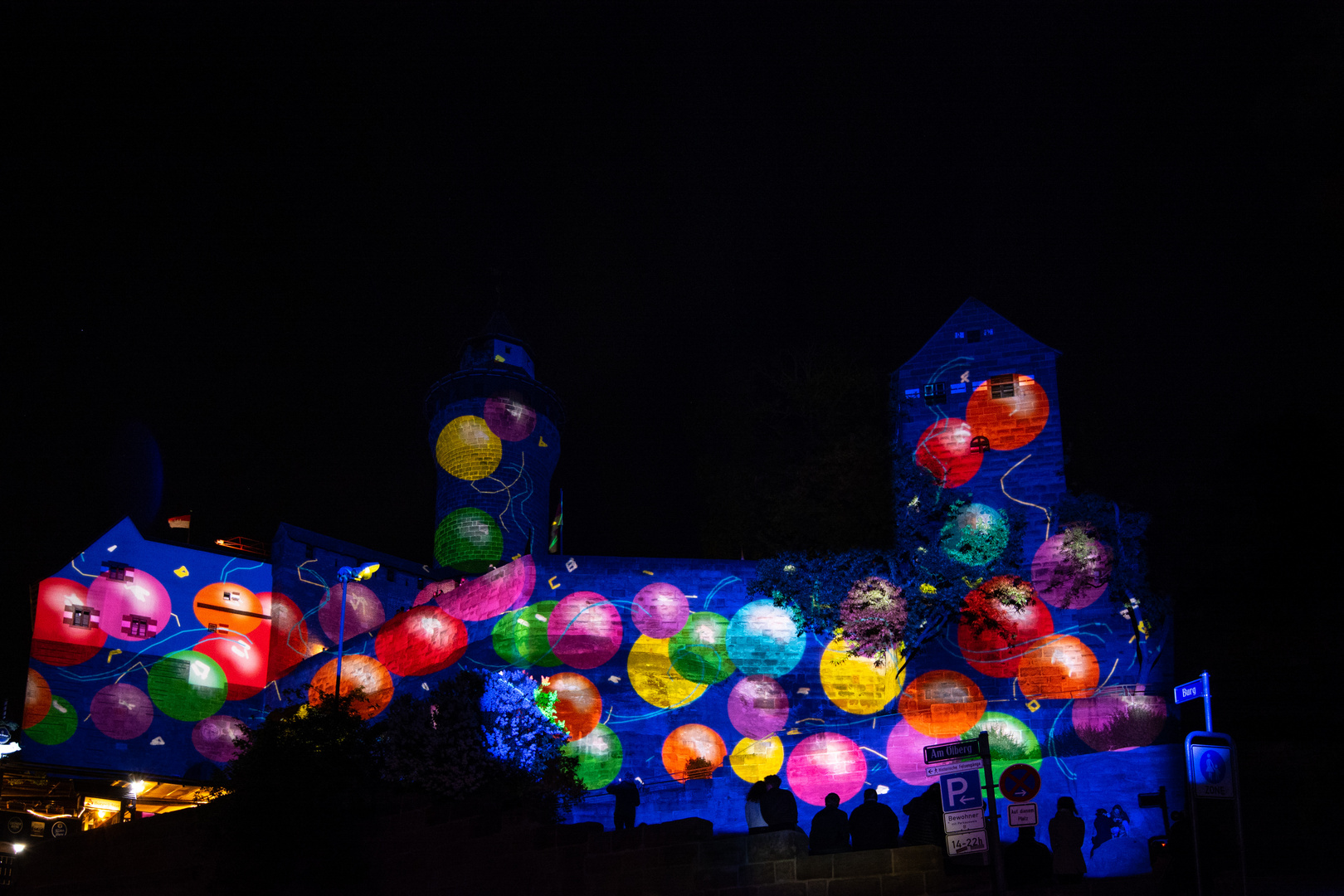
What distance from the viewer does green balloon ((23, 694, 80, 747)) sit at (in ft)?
85.0

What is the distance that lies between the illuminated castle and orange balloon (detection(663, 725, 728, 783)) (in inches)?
1.3

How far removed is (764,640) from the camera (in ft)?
66.2

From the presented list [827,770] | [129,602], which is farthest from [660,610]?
[129,602]

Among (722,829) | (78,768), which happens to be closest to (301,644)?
(78,768)

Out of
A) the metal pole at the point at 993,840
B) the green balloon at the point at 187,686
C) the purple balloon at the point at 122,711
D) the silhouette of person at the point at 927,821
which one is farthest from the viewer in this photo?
the green balloon at the point at 187,686

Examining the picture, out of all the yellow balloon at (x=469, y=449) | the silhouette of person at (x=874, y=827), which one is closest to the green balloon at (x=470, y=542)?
the yellow balloon at (x=469, y=449)

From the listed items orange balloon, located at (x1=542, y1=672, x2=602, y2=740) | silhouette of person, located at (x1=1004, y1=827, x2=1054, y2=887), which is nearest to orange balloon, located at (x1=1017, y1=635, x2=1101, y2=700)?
orange balloon, located at (x1=542, y1=672, x2=602, y2=740)

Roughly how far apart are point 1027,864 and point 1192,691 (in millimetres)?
2238

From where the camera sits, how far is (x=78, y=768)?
85.0 ft

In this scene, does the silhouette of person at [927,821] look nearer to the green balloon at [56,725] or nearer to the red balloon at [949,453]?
the red balloon at [949,453]

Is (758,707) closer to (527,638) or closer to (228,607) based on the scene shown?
(527,638)

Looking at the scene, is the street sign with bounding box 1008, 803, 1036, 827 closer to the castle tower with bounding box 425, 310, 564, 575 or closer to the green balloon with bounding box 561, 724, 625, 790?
the green balloon with bounding box 561, 724, 625, 790

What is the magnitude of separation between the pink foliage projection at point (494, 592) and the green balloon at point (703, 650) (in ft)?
9.59

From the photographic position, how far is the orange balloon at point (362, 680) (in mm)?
23812
